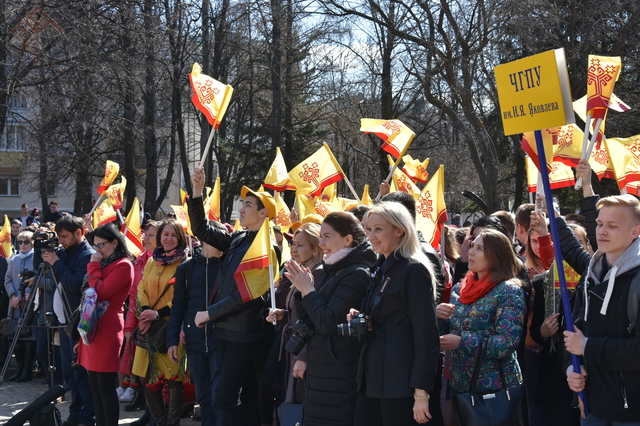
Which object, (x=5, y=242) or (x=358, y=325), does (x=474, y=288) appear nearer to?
(x=358, y=325)

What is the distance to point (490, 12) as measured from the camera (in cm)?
1516

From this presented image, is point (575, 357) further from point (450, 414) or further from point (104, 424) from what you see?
point (104, 424)

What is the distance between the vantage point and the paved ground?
7096 millimetres

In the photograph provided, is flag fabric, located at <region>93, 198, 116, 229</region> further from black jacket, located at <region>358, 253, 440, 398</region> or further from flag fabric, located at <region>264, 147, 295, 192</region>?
black jacket, located at <region>358, 253, 440, 398</region>

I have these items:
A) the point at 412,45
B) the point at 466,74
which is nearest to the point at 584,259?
the point at 466,74

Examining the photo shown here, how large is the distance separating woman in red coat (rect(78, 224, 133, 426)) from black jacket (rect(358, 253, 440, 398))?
2.86 meters

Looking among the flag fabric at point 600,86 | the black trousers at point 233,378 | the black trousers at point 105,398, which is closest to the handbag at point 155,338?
the black trousers at point 105,398

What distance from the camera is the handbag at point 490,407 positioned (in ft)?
12.3

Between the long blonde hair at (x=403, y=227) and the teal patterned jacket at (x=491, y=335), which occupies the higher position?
the long blonde hair at (x=403, y=227)

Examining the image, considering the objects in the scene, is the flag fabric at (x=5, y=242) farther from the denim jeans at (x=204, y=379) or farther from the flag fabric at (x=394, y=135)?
the denim jeans at (x=204, y=379)

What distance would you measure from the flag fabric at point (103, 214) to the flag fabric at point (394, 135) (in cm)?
364

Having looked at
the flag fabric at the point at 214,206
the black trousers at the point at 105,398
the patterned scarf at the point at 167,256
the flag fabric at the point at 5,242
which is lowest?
the black trousers at the point at 105,398

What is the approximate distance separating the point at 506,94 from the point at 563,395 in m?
2.01

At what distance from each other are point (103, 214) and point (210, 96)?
3.83m
